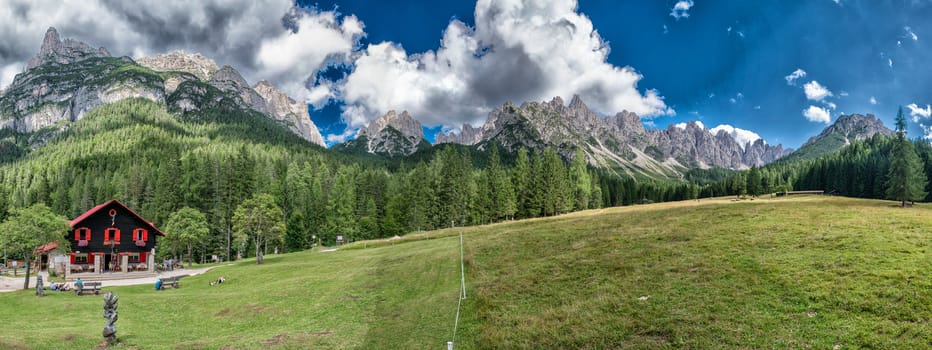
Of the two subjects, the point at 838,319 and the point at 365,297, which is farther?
the point at 365,297

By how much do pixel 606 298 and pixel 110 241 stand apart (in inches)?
2816

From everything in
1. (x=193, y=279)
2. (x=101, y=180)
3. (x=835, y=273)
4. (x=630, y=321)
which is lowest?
(x=193, y=279)

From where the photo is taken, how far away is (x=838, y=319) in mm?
12844

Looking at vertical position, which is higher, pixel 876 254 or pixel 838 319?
pixel 876 254

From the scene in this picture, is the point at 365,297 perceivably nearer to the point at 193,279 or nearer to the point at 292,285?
the point at 292,285

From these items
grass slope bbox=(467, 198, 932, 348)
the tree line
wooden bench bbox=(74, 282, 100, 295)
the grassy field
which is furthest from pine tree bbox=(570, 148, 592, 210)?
wooden bench bbox=(74, 282, 100, 295)

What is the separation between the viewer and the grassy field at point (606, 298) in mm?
13531

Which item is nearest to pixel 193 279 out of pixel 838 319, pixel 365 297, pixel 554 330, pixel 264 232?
pixel 264 232

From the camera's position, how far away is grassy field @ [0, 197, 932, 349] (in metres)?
13.5

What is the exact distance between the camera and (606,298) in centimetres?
1791

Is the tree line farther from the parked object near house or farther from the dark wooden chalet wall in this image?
the dark wooden chalet wall

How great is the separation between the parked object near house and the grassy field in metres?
29.4

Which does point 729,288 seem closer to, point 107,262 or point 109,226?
point 109,226

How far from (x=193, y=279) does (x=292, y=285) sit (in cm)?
2124
